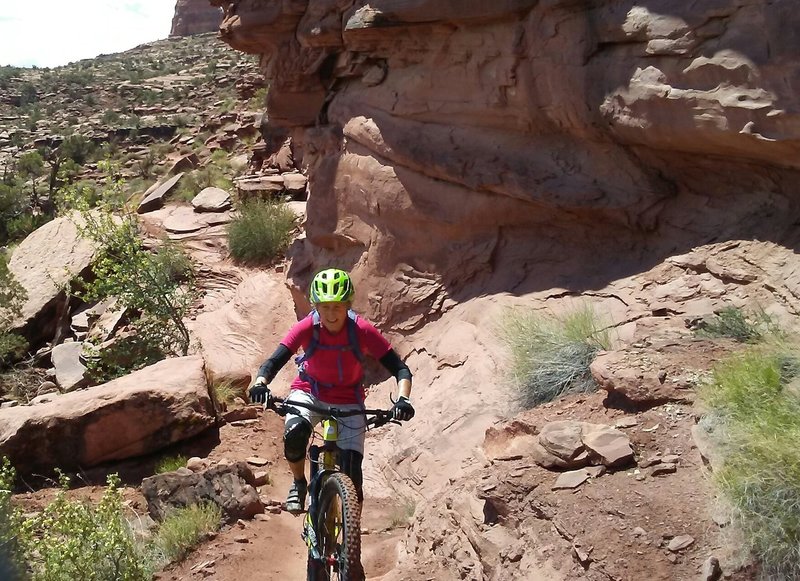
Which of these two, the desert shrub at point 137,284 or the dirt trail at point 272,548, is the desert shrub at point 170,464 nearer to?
the dirt trail at point 272,548

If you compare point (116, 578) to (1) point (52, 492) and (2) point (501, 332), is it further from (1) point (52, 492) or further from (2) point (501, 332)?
(2) point (501, 332)

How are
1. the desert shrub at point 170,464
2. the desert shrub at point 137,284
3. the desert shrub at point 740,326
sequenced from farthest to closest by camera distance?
the desert shrub at point 137,284
the desert shrub at point 170,464
the desert shrub at point 740,326

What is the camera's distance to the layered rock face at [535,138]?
660 centimetres

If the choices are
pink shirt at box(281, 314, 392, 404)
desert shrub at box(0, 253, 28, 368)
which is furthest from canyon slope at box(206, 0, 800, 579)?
desert shrub at box(0, 253, 28, 368)

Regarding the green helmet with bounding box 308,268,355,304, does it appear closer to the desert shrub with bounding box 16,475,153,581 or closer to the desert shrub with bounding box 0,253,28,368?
the desert shrub with bounding box 16,475,153,581

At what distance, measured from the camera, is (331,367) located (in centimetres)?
476

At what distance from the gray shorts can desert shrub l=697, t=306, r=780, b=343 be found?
2723mm

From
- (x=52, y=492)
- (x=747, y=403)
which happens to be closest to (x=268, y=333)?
(x=52, y=492)

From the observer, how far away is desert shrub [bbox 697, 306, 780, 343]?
18.6ft

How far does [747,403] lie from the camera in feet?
14.1

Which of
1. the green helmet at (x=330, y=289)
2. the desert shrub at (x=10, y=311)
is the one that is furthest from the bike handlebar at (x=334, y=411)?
the desert shrub at (x=10, y=311)

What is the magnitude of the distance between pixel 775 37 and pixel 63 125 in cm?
3999

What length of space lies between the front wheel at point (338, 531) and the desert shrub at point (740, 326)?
9.85 ft

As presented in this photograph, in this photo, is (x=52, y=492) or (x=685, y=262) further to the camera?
(x=52, y=492)
